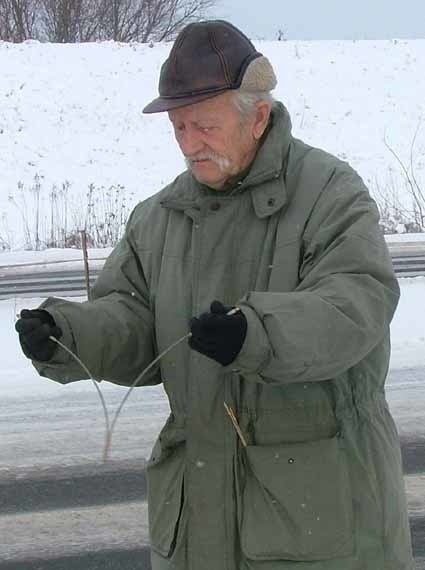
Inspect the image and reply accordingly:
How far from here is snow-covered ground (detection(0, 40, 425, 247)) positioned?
23.2 m

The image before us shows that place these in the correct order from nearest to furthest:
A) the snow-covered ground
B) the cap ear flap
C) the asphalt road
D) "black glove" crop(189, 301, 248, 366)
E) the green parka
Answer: "black glove" crop(189, 301, 248, 366) < the green parka < the cap ear flap < the asphalt road < the snow-covered ground

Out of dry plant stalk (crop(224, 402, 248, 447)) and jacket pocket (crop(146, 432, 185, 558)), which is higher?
dry plant stalk (crop(224, 402, 248, 447))

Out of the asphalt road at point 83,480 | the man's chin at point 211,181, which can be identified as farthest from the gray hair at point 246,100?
the asphalt road at point 83,480

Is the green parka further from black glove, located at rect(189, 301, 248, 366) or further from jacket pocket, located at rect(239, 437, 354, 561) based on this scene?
black glove, located at rect(189, 301, 248, 366)

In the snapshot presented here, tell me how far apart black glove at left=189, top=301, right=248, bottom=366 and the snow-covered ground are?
18.8m

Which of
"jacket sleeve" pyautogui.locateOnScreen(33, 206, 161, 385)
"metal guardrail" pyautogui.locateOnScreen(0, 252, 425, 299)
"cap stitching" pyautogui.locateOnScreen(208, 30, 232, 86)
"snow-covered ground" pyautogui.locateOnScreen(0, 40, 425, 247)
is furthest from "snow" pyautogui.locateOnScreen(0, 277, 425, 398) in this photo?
"snow-covered ground" pyautogui.locateOnScreen(0, 40, 425, 247)

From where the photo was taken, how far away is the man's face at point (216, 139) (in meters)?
2.16

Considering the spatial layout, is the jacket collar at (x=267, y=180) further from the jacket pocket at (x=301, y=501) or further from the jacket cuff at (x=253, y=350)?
the jacket pocket at (x=301, y=501)

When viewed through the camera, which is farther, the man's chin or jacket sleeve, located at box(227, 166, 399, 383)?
the man's chin

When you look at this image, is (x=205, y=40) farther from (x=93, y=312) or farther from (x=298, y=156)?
(x=93, y=312)

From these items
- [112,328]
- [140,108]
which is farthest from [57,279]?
[140,108]

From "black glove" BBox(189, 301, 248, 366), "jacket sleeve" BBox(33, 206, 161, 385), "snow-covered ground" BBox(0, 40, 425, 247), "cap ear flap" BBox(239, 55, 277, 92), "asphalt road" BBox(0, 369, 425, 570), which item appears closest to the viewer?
"black glove" BBox(189, 301, 248, 366)

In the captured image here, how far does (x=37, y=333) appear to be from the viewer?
215 centimetres

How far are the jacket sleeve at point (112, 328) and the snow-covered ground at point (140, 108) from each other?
717 inches
